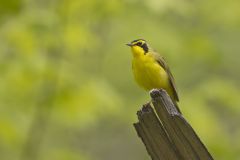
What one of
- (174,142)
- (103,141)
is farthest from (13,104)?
(174,142)

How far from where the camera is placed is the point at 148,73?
4.67 metres

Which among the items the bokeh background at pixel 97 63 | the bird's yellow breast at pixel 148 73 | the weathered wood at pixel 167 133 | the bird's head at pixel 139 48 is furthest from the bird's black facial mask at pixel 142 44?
the weathered wood at pixel 167 133

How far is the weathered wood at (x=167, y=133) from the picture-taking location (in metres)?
2.72

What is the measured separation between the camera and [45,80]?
538 cm

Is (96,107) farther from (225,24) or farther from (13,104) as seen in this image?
(225,24)

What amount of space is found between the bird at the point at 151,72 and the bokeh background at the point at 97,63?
47 cm

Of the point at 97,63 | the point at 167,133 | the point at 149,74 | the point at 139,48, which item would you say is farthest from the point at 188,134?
the point at 97,63

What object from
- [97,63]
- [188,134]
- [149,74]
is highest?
[97,63]

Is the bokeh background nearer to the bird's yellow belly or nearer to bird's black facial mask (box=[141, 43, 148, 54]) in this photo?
bird's black facial mask (box=[141, 43, 148, 54])

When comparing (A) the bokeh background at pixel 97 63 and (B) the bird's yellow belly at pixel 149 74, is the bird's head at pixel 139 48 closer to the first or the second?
(B) the bird's yellow belly at pixel 149 74

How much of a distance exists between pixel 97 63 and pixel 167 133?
3611 millimetres

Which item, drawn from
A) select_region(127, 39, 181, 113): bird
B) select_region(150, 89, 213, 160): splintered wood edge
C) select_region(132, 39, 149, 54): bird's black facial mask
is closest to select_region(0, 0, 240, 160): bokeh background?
select_region(132, 39, 149, 54): bird's black facial mask

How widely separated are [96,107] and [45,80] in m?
0.51

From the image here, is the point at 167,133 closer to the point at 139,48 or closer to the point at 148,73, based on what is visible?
the point at 148,73
